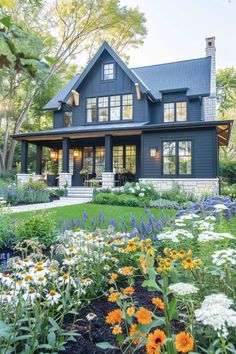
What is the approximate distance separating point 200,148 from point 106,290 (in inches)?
413

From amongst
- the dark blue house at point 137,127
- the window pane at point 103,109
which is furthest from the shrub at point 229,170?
the window pane at point 103,109

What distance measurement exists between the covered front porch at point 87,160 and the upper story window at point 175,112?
197 cm

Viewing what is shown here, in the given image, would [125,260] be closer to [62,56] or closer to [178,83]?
[178,83]

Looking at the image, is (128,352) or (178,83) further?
(178,83)

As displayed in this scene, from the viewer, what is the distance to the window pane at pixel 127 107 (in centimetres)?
1511

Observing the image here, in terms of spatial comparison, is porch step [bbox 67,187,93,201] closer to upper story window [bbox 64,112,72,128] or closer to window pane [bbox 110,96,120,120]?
window pane [bbox 110,96,120,120]

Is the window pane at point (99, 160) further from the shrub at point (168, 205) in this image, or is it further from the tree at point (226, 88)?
the tree at point (226, 88)

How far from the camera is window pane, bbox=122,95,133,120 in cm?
1511

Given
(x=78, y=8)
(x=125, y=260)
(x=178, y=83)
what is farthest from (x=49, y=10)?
(x=125, y=260)

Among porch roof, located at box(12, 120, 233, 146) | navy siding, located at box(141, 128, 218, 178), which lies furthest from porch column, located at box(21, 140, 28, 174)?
navy siding, located at box(141, 128, 218, 178)

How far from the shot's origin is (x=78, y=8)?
65.2 feet

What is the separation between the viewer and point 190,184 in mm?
12094

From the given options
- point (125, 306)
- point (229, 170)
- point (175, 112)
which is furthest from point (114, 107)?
point (125, 306)

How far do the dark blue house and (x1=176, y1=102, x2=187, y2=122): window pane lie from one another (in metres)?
0.05
